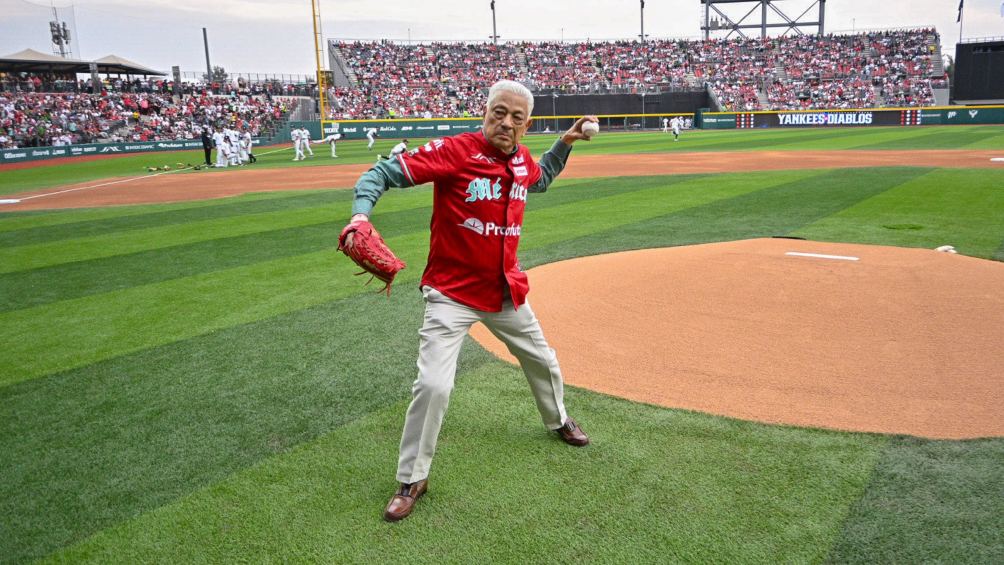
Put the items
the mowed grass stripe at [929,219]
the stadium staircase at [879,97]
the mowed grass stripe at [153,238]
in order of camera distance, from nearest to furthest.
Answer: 1. the mowed grass stripe at [929,219]
2. the mowed grass stripe at [153,238]
3. the stadium staircase at [879,97]

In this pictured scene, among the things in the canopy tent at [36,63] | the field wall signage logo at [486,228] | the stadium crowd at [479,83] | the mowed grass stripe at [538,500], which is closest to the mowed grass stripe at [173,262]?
the mowed grass stripe at [538,500]

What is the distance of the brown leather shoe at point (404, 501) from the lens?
357cm

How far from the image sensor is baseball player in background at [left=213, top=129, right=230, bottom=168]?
96.2 feet

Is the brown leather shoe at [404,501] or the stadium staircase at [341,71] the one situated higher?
the stadium staircase at [341,71]

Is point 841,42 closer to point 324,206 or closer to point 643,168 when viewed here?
point 643,168

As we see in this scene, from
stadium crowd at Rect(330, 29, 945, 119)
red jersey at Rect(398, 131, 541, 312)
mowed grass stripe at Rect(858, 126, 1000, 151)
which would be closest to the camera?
red jersey at Rect(398, 131, 541, 312)

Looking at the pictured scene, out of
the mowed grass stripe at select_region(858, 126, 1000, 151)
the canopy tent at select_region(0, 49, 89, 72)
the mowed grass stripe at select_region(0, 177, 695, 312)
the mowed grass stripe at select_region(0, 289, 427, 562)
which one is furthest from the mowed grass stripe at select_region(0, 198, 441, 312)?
the canopy tent at select_region(0, 49, 89, 72)

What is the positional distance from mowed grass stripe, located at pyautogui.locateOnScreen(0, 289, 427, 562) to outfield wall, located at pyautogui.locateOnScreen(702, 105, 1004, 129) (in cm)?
4757

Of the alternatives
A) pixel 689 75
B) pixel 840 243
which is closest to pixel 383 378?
pixel 840 243

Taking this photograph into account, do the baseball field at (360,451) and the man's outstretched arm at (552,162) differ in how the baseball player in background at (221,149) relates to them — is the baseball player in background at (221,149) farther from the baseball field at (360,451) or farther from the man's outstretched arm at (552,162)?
the man's outstretched arm at (552,162)

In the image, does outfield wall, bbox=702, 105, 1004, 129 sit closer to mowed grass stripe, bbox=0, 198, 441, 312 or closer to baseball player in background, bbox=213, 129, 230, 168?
baseball player in background, bbox=213, 129, 230, 168

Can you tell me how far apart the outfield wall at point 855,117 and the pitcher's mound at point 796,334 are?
42.5 m

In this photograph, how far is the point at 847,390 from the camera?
5012 mm

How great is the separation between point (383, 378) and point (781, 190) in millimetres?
13018
